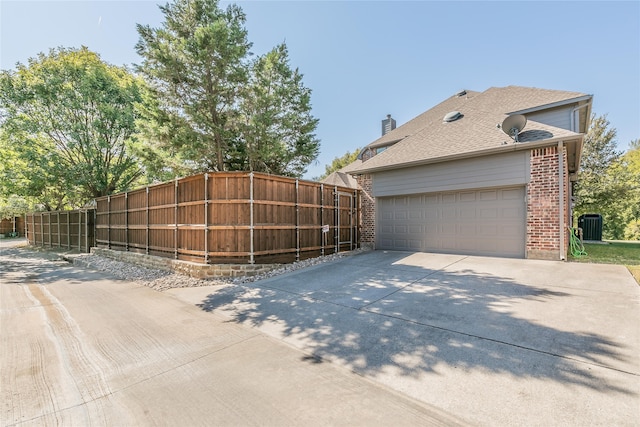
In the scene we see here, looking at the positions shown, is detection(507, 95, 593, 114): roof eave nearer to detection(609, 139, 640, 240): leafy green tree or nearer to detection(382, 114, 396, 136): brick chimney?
detection(382, 114, 396, 136): brick chimney

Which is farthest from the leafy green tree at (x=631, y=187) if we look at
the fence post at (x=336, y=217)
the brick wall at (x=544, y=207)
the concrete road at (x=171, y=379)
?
the concrete road at (x=171, y=379)

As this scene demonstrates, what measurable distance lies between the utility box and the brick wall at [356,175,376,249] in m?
13.5

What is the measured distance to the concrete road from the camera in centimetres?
206

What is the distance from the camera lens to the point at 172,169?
11.6 metres

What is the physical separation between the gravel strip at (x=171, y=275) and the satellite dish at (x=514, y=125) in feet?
19.3

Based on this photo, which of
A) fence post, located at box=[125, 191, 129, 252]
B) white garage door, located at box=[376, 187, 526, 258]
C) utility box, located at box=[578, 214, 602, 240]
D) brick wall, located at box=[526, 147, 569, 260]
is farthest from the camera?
utility box, located at box=[578, 214, 602, 240]

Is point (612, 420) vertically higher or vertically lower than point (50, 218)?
lower

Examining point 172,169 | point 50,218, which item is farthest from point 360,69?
point 50,218

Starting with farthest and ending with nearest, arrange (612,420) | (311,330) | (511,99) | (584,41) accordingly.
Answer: (511,99)
(584,41)
(311,330)
(612,420)

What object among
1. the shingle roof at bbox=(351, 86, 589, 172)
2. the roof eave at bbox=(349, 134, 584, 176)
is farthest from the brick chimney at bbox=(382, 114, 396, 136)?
the roof eave at bbox=(349, 134, 584, 176)

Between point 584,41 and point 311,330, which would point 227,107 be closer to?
point 311,330

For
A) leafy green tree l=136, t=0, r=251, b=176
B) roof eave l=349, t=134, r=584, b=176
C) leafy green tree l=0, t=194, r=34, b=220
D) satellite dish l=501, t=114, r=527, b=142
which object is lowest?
leafy green tree l=0, t=194, r=34, b=220

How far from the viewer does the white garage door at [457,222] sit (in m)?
7.43

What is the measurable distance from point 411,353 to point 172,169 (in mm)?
11932
